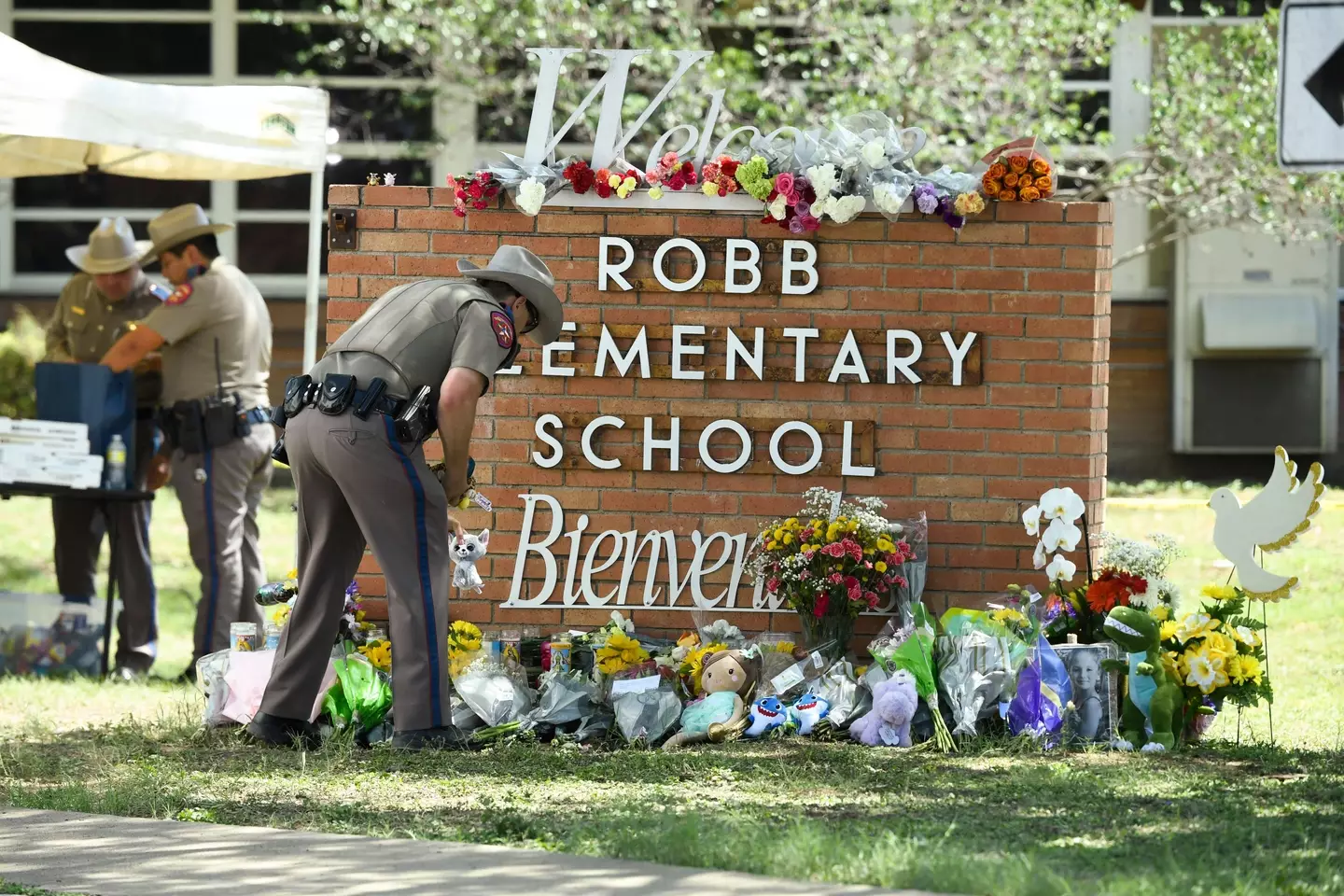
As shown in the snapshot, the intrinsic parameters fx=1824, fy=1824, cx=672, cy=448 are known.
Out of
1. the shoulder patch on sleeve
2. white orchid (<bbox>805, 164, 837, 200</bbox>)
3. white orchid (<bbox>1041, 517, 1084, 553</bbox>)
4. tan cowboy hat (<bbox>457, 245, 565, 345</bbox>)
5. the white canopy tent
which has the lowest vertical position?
white orchid (<bbox>1041, 517, 1084, 553</bbox>)

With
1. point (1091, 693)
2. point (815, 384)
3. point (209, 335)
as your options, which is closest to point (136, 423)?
point (209, 335)

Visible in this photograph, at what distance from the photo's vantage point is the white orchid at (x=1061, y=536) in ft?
21.3

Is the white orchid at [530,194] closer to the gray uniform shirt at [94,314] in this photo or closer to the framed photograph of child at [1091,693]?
the framed photograph of child at [1091,693]

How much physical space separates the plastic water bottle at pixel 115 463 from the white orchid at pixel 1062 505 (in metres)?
4.29

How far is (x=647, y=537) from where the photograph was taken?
6922 mm

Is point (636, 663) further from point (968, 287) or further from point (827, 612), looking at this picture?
point (968, 287)

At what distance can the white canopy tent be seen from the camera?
7.45 metres

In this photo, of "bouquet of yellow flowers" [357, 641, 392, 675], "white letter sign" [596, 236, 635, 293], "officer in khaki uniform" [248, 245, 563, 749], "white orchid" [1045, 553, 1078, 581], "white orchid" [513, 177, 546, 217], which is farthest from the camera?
"white letter sign" [596, 236, 635, 293]

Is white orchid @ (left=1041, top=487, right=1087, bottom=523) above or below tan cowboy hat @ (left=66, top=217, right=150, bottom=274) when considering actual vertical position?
below

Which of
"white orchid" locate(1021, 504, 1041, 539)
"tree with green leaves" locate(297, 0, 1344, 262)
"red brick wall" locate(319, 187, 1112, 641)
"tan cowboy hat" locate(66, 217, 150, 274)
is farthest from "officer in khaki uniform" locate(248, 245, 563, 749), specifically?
"tree with green leaves" locate(297, 0, 1344, 262)

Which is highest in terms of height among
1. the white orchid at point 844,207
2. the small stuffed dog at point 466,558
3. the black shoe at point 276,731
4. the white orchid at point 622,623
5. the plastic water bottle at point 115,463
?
the white orchid at point 844,207

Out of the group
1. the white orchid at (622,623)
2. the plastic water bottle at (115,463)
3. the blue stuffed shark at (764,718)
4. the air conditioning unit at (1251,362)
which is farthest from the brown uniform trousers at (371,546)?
the air conditioning unit at (1251,362)

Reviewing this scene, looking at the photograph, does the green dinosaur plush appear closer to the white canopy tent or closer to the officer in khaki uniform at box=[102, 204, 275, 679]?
the white canopy tent

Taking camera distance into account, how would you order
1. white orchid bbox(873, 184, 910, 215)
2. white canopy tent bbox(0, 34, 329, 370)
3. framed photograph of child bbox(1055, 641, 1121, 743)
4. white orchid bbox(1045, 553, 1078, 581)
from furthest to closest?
white canopy tent bbox(0, 34, 329, 370) < white orchid bbox(873, 184, 910, 215) < white orchid bbox(1045, 553, 1078, 581) < framed photograph of child bbox(1055, 641, 1121, 743)
